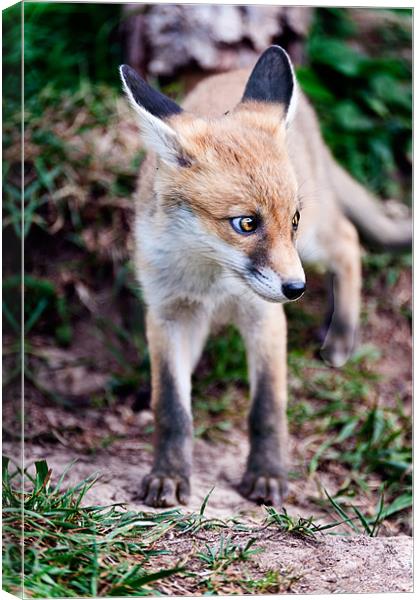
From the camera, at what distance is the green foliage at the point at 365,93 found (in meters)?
4.84

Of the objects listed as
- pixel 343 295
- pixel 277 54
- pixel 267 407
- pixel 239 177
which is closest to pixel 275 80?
pixel 277 54

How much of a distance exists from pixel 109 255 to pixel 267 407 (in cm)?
170

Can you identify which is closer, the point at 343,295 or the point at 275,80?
the point at 275,80

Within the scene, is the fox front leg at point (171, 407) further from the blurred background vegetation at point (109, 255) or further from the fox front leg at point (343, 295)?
the fox front leg at point (343, 295)

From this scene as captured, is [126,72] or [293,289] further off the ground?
[126,72]

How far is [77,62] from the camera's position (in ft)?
17.6

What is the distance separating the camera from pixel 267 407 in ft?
13.6

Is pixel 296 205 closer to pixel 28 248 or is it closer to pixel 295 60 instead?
pixel 295 60

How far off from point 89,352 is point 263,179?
7.74 ft

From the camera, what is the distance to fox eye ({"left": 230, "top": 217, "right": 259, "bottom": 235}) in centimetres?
333

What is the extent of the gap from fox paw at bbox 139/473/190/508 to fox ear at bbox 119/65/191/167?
52.7 inches

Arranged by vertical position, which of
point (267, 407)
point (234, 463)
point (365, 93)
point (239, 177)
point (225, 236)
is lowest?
point (234, 463)

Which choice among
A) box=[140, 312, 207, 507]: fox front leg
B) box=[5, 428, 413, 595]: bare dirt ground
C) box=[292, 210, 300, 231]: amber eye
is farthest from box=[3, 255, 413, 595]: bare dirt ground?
box=[292, 210, 300, 231]: amber eye

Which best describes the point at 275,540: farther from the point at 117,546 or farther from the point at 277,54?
the point at 277,54
